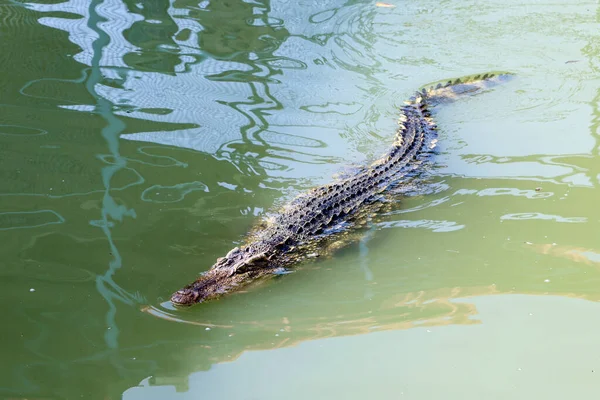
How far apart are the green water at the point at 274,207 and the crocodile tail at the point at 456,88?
0.63 feet

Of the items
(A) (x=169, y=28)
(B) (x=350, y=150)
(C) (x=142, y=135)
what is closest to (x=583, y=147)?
(B) (x=350, y=150)

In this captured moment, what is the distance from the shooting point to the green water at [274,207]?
314 centimetres

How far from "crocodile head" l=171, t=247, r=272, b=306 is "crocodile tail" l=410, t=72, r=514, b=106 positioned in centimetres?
355

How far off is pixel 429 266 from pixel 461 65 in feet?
15.3

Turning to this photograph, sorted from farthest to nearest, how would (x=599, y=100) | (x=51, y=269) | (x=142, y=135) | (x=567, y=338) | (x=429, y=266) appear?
(x=599, y=100)
(x=142, y=135)
(x=429, y=266)
(x=51, y=269)
(x=567, y=338)

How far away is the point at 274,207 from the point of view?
4.75 metres

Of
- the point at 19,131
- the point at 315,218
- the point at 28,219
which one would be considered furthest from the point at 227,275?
the point at 19,131

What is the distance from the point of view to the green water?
3145 mm

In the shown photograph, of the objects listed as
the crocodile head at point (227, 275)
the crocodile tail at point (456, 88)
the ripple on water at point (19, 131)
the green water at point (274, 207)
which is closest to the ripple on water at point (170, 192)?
the green water at point (274, 207)

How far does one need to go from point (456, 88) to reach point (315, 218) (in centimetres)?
342

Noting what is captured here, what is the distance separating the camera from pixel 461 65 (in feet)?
25.7

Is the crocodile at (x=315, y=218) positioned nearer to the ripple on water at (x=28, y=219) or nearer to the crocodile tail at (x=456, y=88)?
the crocodile tail at (x=456, y=88)

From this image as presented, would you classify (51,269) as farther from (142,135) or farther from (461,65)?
(461,65)

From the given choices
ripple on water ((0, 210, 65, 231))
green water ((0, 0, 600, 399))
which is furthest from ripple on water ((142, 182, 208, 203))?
ripple on water ((0, 210, 65, 231))
